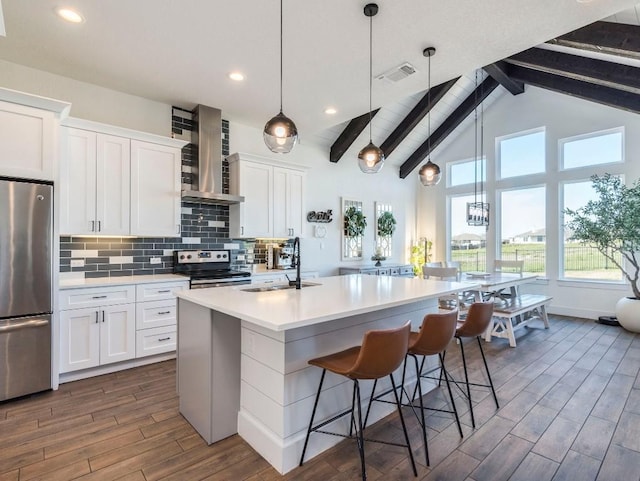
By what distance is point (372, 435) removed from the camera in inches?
89.4

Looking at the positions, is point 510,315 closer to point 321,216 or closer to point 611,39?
point 611,39

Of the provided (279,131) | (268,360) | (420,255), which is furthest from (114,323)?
(420,255)

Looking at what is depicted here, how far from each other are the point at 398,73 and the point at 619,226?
3.81 meters

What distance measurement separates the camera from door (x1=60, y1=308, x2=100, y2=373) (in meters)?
3.04

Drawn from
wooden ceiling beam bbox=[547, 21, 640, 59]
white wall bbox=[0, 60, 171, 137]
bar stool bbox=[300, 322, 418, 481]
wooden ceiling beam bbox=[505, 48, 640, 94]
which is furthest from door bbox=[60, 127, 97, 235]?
wooden ceiling beam bbox=[505, 48, 640, 94]

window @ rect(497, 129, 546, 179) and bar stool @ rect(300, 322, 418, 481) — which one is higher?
window @ rect(497, 129, 546, 179)

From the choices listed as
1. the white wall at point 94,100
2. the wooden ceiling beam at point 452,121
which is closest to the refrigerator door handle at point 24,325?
the white wall at point 94,100

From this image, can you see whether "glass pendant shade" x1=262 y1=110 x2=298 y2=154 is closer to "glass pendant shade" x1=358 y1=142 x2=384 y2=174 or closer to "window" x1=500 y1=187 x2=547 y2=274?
"glass pendant shade" x1=358 y1=142 x2=384 y2=174

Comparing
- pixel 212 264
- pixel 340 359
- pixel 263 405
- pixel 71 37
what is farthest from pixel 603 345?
pixel 71 37

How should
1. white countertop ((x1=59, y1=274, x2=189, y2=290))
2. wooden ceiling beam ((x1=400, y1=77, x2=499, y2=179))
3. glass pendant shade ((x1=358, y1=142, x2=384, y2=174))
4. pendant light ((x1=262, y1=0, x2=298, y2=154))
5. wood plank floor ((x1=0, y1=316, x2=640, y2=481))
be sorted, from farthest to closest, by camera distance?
wooden ceiling beam ((x1=400, y1=77, x2=499, y2=179))
white countertop ((x1=59, y1=274, x2=189, y2=290))
glass pendant shade ((x1=358, y1=142, x2=384, y2=174))
pendant light ((x1=262, y1=0, x2=298, y2=154))
wood plank floor ((x1=0, y1=316, x2=640, y2=481))

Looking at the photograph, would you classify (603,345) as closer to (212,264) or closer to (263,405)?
(263,405)

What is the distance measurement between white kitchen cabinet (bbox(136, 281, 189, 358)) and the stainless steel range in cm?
23

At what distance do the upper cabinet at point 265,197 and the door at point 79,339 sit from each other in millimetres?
1936

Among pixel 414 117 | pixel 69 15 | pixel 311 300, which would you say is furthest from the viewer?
pixel 414 117
